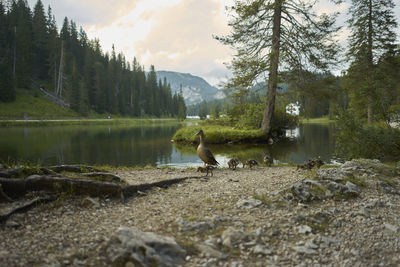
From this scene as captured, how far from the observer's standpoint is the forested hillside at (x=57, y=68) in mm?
72312

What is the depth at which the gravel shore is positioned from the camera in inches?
148

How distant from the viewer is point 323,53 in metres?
20.8

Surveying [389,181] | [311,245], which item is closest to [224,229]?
[311,245]

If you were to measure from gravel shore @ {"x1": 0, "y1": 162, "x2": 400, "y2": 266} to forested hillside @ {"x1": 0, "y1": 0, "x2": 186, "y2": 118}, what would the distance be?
237 feet

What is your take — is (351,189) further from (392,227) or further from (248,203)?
(248,203)

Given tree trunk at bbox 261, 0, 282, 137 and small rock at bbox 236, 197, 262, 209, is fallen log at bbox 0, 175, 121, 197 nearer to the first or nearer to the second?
small rock at bbox 236, 197, 262, 209

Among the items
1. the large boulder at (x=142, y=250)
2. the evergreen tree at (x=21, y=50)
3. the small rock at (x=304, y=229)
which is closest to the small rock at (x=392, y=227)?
the small rock at (x=304, y=229)

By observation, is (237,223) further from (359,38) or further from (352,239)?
(359,38)

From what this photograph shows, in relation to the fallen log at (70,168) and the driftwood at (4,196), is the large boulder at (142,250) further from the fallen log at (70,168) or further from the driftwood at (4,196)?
the fallen log at (70,168)

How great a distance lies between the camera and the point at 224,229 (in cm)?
462

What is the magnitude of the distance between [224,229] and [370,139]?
1096cm

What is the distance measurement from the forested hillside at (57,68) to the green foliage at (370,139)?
74.3 m

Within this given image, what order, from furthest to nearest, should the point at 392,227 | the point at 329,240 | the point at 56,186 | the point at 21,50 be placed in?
1. the point at 21,50
2. the point at 56,186
3. the point at 392,227
4. the point at 329,240

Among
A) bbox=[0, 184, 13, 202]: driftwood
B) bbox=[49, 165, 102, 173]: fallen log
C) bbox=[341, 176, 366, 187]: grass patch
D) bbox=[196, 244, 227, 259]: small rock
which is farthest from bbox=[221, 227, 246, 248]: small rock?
bbox=[49, 165, 102, 173]: fallen log
